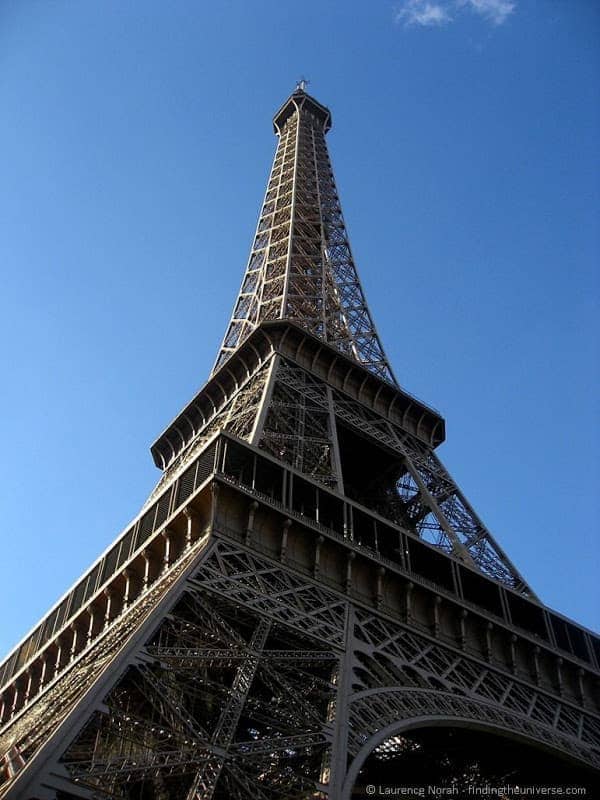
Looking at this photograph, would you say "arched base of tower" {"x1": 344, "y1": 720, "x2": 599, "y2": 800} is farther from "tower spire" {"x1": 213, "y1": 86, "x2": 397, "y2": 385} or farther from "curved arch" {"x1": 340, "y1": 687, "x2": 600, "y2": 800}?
"tower spire" {"x1": 213, "y1": 86, "x2": 397, "y2": 385}

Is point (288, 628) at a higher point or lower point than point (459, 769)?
lower

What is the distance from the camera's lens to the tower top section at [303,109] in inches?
2817

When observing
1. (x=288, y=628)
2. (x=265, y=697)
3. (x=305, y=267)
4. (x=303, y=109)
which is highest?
(x=303, y=109)

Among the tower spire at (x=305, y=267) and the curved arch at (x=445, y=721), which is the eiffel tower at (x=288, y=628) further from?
the tower spire at (x=305, y=267)

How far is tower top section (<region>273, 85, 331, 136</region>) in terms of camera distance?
235 feet

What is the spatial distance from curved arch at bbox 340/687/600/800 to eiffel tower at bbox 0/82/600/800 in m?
0.06

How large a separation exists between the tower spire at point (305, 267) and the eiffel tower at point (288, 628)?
5.53 meters

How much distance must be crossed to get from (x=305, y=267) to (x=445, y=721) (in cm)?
3413

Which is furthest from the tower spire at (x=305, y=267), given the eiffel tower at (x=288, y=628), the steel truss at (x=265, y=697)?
the steel truss at (x=265, y=697)

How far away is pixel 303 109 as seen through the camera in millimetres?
71125

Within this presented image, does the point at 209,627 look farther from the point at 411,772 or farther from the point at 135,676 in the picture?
the point at 411,772

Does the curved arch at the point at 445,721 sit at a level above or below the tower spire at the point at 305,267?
below

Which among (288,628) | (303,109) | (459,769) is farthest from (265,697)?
(303,109)

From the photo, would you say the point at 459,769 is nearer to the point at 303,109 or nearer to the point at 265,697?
the point at 265,697
